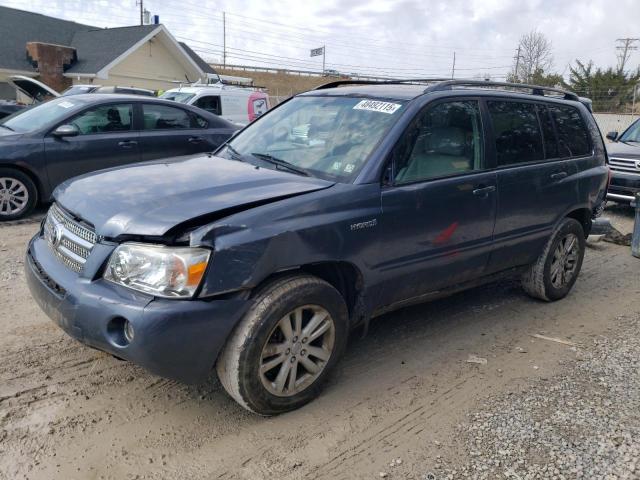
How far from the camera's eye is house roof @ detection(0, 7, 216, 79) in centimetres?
2359

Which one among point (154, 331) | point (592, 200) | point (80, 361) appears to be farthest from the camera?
point (592, 200)

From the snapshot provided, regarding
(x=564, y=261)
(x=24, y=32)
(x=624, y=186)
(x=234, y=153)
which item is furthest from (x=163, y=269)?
(x=24, y=32)

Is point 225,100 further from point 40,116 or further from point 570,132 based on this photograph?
point 570,132

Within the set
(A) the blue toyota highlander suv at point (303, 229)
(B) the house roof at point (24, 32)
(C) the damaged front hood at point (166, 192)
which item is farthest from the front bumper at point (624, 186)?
(B) the house roof at point (24, 32)

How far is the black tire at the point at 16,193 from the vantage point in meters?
7.04

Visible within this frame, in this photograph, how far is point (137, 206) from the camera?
2938 mm

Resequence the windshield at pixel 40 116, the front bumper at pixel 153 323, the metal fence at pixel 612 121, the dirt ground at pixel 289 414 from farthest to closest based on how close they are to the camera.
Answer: the metal fence at pixel 612 121
the windshield at pixel 40 116
the dirt ground at pixel 289 414
the front bumper at pixel 153 323

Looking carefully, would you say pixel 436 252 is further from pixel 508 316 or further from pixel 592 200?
pixel 592 200

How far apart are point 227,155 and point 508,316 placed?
2783 mm

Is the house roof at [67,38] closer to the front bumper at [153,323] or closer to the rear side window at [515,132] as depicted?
the rear side window at [515,132]

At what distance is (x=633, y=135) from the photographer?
10461 millimetres

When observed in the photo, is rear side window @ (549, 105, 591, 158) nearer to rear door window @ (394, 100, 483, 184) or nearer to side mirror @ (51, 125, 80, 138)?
rear door window @ (394, 100, 483, 184)

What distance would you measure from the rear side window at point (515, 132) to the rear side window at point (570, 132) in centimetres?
35

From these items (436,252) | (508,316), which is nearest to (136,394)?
(436,252)
